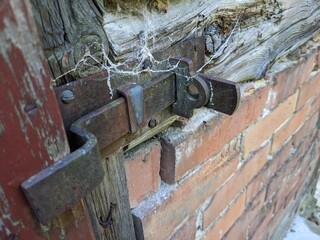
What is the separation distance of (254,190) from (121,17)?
89 cm

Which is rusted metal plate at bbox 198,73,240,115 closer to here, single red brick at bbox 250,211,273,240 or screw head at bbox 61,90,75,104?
screw head at bbox 61,90,75,104

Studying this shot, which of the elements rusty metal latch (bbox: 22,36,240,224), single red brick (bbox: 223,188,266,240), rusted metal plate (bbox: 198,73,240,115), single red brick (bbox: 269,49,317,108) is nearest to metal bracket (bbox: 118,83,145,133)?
rusty metal latch (bbox: 22,36,240,224)

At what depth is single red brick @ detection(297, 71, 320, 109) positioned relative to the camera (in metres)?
1.18

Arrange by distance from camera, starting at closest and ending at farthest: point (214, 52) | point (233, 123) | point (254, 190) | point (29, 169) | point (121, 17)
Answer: point (29, 169)
point (121, 17)
point (214, 52)
point (233, 123)
point (254, 190)

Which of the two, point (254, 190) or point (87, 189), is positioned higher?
point (87, 189)

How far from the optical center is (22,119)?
0.27m

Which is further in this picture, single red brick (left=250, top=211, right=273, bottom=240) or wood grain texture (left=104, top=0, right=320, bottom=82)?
single red brick (left=250, top=211, right=273, bottom=240)

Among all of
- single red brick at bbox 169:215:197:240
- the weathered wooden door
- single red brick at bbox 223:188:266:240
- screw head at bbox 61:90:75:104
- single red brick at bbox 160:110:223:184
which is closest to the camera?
the weathered wooden door

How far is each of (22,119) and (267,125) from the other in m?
0.86

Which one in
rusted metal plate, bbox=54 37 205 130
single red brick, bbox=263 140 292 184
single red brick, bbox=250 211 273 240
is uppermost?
rusted metal plate, bbox=54 37 205 130

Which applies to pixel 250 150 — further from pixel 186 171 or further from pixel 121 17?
pixel 121 17

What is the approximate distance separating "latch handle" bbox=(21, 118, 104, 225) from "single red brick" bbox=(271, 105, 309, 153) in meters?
0.90

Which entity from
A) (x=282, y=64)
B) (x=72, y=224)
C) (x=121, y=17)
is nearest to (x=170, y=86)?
(x=121, y=17)

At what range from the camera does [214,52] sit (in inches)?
23.5
